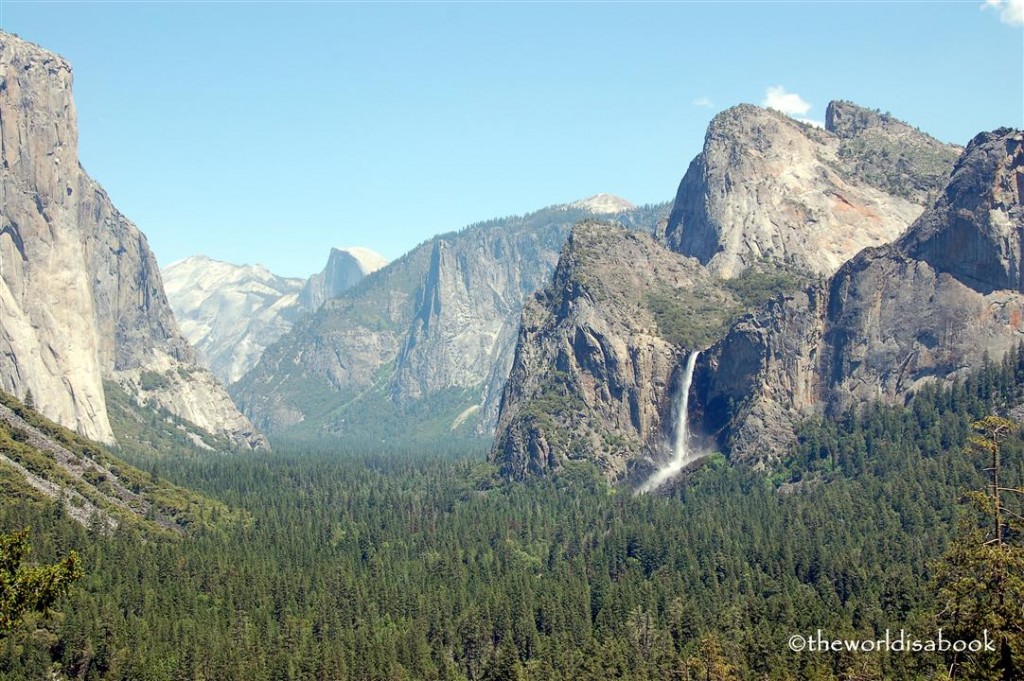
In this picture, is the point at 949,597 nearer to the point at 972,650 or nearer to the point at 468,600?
the point at 972,650

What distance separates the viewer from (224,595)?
164750 millimetres

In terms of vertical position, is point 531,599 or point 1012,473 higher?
point 1012,473

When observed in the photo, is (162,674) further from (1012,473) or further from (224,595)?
(1012,473)

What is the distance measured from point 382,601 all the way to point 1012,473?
92763 millimetres

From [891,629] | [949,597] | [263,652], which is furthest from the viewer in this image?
[263,652]

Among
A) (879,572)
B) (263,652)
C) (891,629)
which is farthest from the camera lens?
(879,572)

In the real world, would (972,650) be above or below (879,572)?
above

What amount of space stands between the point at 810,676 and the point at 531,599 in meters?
61.9

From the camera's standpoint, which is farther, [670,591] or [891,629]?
[670,591]

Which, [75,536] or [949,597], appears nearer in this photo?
[949,597]

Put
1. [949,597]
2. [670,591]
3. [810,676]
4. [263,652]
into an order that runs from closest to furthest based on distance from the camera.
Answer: [949,597]
[810,676]
[263,652]
[670,591]

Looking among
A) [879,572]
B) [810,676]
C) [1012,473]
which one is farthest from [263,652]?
[1012,473]

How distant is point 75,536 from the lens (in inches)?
6949

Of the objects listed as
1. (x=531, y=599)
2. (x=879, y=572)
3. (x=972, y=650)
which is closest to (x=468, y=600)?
(x=531, y=599)
